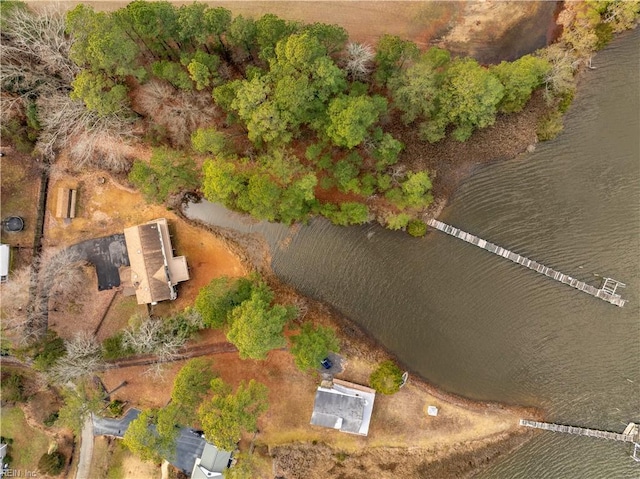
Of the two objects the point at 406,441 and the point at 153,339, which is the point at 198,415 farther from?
the point at 406,441

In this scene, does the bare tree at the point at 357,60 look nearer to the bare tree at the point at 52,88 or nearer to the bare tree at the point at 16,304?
the bare tree at the point at 52,88

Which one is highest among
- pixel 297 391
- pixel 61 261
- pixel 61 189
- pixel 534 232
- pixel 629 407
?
pixel 534 232

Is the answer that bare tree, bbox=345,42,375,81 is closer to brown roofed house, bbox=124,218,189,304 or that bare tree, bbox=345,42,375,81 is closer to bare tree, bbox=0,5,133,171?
bare tree, bbox=0,5,133,171

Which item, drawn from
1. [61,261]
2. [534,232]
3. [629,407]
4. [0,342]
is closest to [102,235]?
[61,261]

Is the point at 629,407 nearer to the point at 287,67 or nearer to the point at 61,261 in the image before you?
the point at 287,67

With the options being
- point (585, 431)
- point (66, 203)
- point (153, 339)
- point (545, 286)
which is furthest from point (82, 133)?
point (585, 431)

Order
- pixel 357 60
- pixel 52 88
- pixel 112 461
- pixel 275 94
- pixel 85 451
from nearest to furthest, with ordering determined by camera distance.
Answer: pixel 275 94, pixel 357 60, pixel 52 88, pixel 112 461, pixel 85 451
